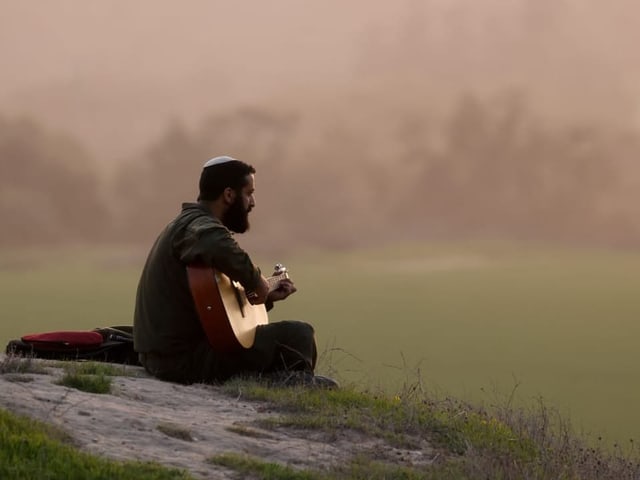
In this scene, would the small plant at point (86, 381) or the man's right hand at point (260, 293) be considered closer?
the small plant at point (86, 381)

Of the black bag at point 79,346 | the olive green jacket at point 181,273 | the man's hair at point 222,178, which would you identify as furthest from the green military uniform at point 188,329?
the black bag at point 79,346

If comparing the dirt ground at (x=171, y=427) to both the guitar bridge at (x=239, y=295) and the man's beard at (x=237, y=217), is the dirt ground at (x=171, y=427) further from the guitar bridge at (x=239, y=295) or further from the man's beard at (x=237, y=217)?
the man's beard at (x=237, y=217)

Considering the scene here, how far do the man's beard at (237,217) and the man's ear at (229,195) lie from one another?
3 centimetres

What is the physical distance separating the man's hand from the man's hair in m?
0.95

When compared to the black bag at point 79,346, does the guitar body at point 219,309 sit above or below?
above

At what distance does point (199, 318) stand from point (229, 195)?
1098 millimetres

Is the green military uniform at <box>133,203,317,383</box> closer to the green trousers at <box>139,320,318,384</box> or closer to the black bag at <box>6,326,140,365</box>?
the green trousers at <box>139,320,318,384</box>

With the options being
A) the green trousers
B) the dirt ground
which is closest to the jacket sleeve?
the green trousers

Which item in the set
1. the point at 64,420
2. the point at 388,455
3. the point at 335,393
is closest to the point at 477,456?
the point at 388,455

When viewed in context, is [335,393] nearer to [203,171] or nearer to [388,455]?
[388,455]

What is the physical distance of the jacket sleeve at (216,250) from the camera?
9508 millimetres

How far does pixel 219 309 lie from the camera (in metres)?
9.57

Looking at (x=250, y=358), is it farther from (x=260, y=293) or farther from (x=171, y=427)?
(x=171, y=427)

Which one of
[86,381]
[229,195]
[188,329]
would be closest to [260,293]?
[188,329]
